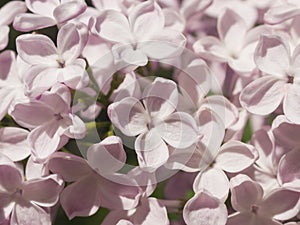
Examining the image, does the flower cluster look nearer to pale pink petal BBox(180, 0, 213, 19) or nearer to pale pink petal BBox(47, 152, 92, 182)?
pale pink petal BBox(47, 152, 92, 182)

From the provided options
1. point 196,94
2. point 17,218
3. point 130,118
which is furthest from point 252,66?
point 17,218

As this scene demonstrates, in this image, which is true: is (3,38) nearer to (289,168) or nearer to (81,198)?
(81,198)

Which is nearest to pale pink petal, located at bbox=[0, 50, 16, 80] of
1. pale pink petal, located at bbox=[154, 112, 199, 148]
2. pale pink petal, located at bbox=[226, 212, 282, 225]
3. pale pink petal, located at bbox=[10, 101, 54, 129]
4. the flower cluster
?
the flower cluster

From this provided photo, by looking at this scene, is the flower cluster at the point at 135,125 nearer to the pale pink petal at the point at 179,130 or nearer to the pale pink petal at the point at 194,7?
the pale pink petal at the point at 179,130

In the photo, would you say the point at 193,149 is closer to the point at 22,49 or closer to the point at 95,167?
the point at 95,167

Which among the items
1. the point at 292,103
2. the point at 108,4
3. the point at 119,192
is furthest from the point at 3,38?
the point at 292,103

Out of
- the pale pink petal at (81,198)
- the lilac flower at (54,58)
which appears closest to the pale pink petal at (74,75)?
the lilac flower at (54,58)
